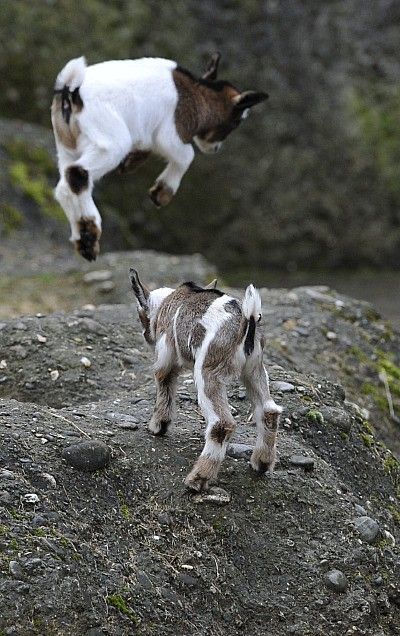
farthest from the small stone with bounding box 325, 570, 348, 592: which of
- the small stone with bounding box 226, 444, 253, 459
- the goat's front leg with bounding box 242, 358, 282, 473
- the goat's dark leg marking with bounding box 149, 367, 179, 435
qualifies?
the goat's dark leg marking with bounding box 149, 367, 179, 435

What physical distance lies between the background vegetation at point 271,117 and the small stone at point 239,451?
9.20 meters

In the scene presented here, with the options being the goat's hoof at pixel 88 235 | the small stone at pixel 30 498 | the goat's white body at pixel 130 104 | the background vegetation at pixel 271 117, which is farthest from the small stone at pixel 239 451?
the background vegetation at pixel 271 117

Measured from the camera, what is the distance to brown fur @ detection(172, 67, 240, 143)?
19.0ft

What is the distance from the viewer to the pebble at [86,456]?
468 cm

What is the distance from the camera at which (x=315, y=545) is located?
4777 millimetres

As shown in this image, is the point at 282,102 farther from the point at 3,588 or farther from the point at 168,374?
the point at 3,588

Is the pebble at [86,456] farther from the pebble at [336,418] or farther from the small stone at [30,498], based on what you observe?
the pebble at [336,418]

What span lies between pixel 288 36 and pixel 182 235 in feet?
9.28

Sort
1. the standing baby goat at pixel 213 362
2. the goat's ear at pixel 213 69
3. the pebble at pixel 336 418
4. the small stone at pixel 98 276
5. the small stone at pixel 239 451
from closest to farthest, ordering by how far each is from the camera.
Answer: the standing baby goat at pixel 213 362 → the small stone at pixel 239 451 → the pebble at pixel 336 418 → the goat's ear at pixel 213 69 → the small stone at pixel 98 276

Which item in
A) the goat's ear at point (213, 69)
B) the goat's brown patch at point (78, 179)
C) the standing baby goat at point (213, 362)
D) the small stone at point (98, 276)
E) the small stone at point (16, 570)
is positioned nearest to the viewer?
the small stone at point (16, 570)

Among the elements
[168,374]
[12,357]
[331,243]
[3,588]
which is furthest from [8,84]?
[3,588]

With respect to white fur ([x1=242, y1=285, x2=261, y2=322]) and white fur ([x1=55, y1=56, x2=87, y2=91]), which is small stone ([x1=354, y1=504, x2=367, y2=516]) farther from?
white fur ([x1=55, y1=56, x2=87, y2=91])

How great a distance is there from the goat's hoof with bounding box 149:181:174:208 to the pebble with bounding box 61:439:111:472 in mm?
1576

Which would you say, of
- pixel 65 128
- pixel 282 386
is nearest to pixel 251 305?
pixel 282 386
